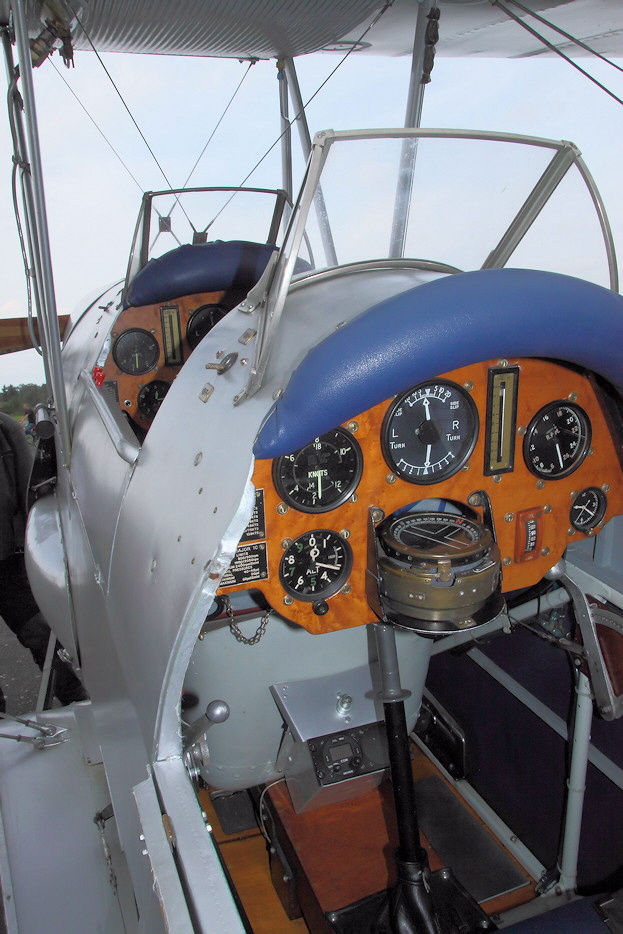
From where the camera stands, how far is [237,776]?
240 cm

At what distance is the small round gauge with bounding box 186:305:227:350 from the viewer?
397 cm

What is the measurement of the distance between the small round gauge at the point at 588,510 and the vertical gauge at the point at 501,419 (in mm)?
299

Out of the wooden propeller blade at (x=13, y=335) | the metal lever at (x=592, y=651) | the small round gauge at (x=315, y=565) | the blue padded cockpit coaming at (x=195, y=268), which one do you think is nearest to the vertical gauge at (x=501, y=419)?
the small round gauge at (x=315, y=565)

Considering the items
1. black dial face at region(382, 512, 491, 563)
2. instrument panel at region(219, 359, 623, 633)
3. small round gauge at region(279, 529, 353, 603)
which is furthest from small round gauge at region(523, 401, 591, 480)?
small round gauge at region(279, 529, 353, 603)

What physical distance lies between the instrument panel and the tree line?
145 inches

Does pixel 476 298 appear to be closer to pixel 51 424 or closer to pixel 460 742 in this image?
pixel 460 742

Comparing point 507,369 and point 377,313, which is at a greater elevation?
point 377,313

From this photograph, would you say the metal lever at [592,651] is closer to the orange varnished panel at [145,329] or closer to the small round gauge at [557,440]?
the small round gauge at [557,440]

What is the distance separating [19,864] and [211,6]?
447cm

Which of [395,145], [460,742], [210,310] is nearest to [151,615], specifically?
[395,145]

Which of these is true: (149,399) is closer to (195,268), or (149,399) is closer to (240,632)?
(195,268)

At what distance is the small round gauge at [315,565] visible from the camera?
171 cm

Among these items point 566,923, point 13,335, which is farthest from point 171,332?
point 566,923

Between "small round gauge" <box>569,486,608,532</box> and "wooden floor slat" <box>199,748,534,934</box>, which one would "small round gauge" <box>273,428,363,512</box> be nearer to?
"small round gauge" <box>569,486,608,532</box>
